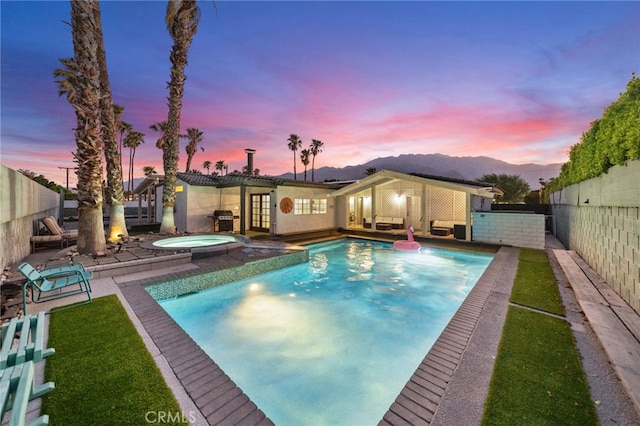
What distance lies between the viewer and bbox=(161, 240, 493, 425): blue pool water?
353 centimetres

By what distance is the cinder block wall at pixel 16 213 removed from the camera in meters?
5.25

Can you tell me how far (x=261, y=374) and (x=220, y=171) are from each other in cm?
7513

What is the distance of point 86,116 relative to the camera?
752cm

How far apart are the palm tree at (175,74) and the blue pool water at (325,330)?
24.2 ft

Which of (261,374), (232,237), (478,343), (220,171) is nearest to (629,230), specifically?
(478,343)

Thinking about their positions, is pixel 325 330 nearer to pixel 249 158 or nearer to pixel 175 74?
pixel 175 74

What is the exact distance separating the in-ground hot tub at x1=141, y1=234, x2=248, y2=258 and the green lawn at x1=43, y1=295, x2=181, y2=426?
4.28 metres

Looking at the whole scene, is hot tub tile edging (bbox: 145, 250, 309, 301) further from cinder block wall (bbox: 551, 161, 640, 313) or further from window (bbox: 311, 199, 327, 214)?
cinder block wall (bbox: 551, 161, 640, 313)

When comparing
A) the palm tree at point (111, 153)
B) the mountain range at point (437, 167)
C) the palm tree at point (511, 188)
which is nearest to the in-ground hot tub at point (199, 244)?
the palm tree at point (111, 153)

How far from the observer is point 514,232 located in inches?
469

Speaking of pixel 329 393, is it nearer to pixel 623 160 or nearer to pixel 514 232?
pixel 623 160

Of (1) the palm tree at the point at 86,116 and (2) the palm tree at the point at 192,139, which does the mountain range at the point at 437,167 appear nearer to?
(2) the palm tree at the point at 192,139

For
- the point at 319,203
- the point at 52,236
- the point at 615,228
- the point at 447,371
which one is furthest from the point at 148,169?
the point at 615,228

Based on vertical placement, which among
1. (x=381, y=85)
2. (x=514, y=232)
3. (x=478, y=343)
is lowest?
(x=478, y=343)
